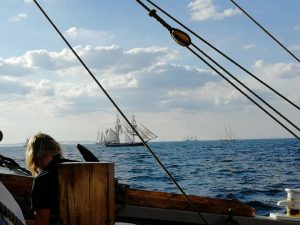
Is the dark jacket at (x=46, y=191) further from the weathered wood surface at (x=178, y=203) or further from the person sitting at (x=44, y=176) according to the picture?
the weathered wood surface at (x=178, y=203)

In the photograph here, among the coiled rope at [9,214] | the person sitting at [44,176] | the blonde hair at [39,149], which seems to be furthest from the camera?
the blonde hair at [39,149]

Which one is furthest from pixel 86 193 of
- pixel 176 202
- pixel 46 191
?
pixel 176 202

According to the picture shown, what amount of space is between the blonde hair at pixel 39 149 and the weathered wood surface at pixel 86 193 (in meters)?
0.59

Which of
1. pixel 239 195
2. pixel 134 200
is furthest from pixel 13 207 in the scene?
pixel 239 195

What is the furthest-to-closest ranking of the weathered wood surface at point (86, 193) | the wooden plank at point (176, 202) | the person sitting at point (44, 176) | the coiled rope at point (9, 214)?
the wooden plank at point (176, 202) → the person sitting at point (44, 176) → the weathered wood surface at point (86, 193) → the coiled rope at point (9, 214)

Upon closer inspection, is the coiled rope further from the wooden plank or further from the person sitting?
the wooden plank

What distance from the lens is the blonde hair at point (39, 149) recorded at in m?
3.30

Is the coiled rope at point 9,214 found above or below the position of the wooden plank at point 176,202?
above

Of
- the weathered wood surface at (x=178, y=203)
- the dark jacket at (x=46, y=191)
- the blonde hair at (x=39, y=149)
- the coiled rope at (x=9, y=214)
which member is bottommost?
the weathered wood surface at (x=178, y=203)

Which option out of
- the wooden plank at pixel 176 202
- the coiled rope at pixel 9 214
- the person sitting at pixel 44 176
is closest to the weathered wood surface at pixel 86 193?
the person sitting at pixel 44 176

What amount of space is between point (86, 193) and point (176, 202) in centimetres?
113

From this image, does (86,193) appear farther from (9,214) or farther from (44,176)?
(9,214)

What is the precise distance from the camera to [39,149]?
329 centimetres

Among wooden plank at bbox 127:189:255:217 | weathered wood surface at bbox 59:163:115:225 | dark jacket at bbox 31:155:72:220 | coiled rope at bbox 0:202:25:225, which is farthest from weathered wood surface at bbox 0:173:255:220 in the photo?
coiled rope at bbox 0:202:25:225
